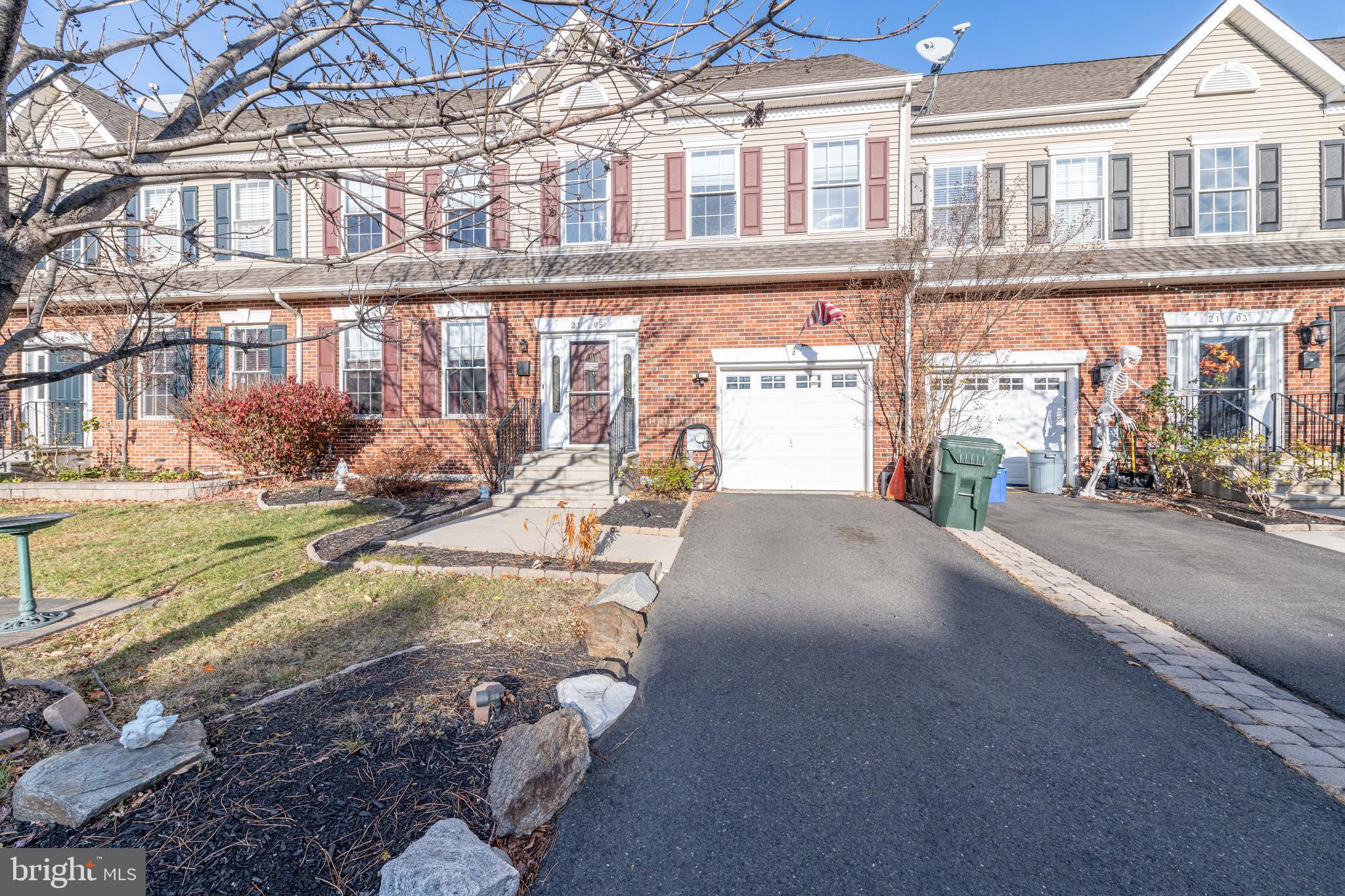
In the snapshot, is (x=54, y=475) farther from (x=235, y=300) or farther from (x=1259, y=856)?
(x=1259, y=856)

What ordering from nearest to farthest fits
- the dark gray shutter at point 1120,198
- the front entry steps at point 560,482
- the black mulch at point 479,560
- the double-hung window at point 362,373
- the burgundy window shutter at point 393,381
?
the black mulch at point 479,560 → the front entry steps at point 560,482 → the dark gray shutter at point 1120,198 → the burgundy window shutter at point 393,381 → the double-hung window at point 362,373

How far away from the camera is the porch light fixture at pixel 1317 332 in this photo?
9.21 metres

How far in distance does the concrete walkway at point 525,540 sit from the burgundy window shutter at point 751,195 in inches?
251

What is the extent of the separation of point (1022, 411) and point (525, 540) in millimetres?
8862

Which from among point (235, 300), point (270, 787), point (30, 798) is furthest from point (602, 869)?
point (235, 300)

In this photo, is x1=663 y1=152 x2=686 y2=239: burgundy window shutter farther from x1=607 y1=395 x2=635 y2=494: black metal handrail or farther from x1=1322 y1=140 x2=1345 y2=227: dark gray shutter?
x1=1322 y1=140 x2=1345 y2=227: dark gray shutter

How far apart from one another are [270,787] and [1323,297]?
14.7m

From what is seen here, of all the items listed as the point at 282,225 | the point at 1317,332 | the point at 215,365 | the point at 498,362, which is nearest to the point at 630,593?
the point at 498,362

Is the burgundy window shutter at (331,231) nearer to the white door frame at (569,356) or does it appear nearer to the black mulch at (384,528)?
the white door frame at (569,356)

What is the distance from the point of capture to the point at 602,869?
2041 mm

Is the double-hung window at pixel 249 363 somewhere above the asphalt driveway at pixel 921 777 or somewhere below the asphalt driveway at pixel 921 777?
above

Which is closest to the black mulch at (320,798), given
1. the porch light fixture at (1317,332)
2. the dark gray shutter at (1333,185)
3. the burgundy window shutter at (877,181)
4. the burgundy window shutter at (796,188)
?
the burgundy window shutter at (796,188)

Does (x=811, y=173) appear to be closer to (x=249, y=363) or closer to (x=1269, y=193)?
(x=1269, y=193)

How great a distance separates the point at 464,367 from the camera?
1048 cm
